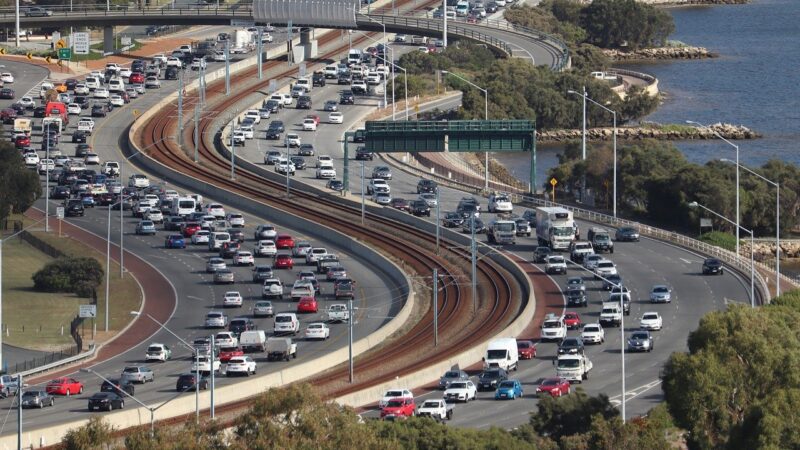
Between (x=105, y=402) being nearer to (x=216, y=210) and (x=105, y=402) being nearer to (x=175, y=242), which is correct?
(x=175, y=242)

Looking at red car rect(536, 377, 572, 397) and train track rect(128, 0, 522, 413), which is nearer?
red car rect(536, 377, 572, 397)

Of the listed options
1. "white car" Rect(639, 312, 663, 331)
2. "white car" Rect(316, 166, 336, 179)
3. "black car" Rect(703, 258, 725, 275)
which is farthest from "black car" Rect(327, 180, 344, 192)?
"white car" Rect(639, 312, 663, 331)

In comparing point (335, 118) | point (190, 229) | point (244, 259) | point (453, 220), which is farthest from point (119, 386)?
point (335, 118)

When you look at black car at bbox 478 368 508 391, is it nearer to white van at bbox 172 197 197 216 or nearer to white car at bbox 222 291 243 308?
white car at bbox 222 291 243 308

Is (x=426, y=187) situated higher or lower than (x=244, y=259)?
higher

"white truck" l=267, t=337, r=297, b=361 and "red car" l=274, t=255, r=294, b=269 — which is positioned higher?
"white truck" l=267, t=337, r=297, b=361

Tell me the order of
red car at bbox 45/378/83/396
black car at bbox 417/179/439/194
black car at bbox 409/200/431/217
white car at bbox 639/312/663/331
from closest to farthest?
red car at bbox 45/378/83/396, white car at bbox 639/312/663/331, black car at bbox 409/200/431/217, black car at bbox 417/179/439/194

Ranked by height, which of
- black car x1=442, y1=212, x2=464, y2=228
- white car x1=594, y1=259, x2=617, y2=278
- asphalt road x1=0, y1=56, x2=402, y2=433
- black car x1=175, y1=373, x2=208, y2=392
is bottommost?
asphalt road x1=0, y1=56, x2=402, y2=433
